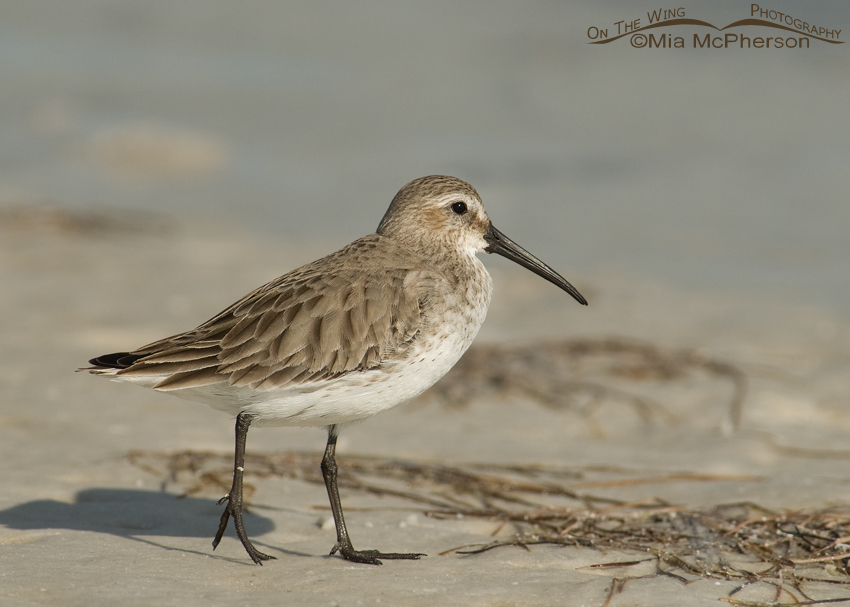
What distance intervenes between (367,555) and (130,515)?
1.38 meters

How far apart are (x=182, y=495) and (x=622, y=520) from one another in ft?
8.34

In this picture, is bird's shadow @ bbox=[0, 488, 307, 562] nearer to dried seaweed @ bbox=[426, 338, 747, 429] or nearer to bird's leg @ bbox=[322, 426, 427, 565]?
bird's leg @ bbox=[322, 426, 427, 565]

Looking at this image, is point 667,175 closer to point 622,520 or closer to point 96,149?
point 96,149

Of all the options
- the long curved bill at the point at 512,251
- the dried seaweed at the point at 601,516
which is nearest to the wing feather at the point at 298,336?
the long curved bill at the point at 512,251

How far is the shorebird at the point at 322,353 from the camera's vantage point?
4.94 meters

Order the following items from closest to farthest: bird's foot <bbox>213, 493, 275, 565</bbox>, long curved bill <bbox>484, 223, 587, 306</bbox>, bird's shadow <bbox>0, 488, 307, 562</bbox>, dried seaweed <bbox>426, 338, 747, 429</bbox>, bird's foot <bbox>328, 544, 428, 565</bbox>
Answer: bird's foot <bbox>213, 493, 275, 565</bbox> → bird's foot <bbox>328, 544, 428, 565</bbox> → bird's shadow <bbox>0, 488, 307, 562</bbox> → long curved bill <bbox>484, 223, 587, 306</bbox> → dried seaweed <bbox>426, 338, 747, 429</bbox>

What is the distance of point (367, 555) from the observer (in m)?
4.97

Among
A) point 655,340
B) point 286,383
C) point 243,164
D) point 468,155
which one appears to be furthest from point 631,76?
point 286,383

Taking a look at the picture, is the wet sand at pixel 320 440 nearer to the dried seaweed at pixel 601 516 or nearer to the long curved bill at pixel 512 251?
the dried seaweed at pixel 601 516

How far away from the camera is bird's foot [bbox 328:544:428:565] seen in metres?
4.88

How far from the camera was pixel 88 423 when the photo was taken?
7.12 meters

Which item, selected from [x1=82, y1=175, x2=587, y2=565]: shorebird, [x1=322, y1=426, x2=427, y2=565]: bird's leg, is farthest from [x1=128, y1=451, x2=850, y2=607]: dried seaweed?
[x1=82, y1=175, x2=587, y2=565]: shorebird

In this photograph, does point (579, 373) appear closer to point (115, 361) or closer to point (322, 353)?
point (322, 353)

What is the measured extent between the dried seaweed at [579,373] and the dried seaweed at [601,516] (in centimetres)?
164
